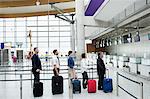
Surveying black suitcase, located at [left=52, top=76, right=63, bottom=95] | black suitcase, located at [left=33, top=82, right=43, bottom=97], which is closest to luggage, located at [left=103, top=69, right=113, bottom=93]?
black suitcase, located at [left=52, top=76, right=63, bottom=95]

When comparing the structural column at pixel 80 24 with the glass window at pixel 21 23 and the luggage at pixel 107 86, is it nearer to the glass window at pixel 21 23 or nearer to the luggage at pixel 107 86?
the luggage at pixel 107 86

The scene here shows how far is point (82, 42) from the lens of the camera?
19.7 meters

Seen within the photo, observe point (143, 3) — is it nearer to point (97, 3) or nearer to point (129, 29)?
point (97, 3)

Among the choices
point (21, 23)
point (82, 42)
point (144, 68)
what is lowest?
point (144, 68)

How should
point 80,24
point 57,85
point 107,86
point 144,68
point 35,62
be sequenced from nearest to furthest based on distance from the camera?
point 35,62 < point 57,85 < point 107,86 < point 144,68 < point 80,24

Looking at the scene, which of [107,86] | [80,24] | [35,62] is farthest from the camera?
[80,24]

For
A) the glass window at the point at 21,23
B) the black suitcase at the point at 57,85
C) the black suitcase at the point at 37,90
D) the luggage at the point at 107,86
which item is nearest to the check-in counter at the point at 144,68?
the luggage at the point at 107,86

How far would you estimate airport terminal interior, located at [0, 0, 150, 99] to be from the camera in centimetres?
1020

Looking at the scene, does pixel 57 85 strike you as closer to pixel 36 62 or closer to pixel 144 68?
pixel 36 62

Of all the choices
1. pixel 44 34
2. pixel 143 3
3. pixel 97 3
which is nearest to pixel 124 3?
pixel 143 3

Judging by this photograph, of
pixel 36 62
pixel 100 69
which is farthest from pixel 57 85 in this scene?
pixel 100 69

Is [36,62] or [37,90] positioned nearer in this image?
[37,90]

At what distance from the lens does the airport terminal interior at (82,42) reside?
1020cm

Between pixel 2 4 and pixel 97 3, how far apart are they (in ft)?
26.2
